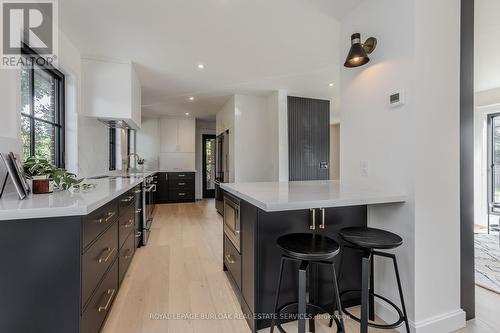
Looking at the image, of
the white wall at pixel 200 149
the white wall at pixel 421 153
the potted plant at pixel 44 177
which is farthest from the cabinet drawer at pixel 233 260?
the white wall at pixel 200 149

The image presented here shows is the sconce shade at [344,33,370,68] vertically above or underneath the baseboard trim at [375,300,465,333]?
above

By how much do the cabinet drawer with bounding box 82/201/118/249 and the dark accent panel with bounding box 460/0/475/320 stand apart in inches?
97.6

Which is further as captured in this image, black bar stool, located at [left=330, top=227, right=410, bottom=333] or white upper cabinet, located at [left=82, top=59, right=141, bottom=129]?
white upper cabinet, located at [left=82, top=59, right=141, bottom=129]

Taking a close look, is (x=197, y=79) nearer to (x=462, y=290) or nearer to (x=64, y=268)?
(x=64, y=268)

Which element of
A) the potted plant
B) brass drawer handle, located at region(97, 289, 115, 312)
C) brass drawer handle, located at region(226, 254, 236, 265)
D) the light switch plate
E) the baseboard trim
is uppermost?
the light switch plate

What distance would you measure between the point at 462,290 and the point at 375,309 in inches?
25.0

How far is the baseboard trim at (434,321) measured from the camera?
1.57 m

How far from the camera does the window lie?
81.5 inches

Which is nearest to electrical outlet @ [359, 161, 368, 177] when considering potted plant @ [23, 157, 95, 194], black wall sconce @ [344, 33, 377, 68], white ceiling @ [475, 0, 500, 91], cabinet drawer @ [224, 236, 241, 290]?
black wall sconce @ [344, 33, 377, 68]

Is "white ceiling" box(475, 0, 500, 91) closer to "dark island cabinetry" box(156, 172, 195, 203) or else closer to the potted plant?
the potted plant

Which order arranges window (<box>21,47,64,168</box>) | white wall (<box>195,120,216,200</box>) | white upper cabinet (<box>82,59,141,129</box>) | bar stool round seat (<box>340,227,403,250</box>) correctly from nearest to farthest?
bar stool round seat (<box>340,227,403,250</box>), window (<box>21,47,64,168</box>), white upper cabinet (<box>82,59,141,129</box>), white wall (<box>195,120,216,200</box>)

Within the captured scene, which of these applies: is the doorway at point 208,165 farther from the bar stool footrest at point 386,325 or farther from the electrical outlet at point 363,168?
the bar stool footrest at point 386,325

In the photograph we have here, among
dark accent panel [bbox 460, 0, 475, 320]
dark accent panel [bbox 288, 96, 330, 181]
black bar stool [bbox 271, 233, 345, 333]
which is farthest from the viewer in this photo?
dark accent panel [bbox 288, 96, 330, 181]

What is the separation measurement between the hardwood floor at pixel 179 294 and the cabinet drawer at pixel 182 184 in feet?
11.3
